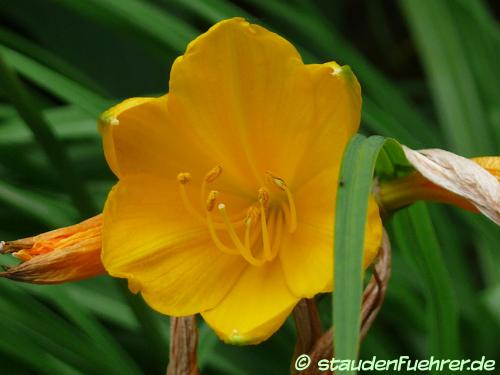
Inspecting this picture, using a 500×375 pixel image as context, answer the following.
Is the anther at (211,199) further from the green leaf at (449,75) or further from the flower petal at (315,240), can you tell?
the green leaf at (449,75)

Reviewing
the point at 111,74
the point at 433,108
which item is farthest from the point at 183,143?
the point at 433,108

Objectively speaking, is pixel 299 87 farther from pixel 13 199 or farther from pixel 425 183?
pixel 13 199

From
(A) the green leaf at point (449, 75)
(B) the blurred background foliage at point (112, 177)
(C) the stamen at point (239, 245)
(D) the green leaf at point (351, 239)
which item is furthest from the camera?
(A) the green leaf at point (449, 75)

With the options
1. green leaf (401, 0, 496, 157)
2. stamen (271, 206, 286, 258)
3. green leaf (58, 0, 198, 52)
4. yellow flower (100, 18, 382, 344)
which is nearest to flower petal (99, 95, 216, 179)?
yellow flower (100, 18, 382, 344)

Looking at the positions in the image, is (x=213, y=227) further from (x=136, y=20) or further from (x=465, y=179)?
(x=136, y=20)

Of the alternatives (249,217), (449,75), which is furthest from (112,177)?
(249,217)

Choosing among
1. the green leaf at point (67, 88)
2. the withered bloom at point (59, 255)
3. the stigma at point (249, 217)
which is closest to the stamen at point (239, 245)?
the stigma at point (249, 217)

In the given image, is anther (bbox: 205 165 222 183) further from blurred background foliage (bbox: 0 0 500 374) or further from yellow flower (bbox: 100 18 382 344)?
blurred background foliage (bbox: 0 0 500 374)
